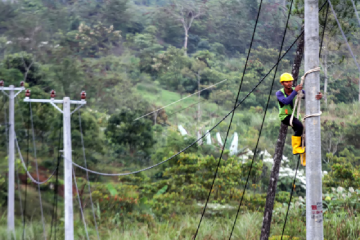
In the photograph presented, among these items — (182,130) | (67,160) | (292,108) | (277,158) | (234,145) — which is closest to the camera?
(292,108)

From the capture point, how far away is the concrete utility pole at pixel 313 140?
3.67 m

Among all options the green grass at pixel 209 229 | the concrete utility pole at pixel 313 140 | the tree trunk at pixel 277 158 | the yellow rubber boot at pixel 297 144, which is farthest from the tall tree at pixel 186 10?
the concrete utility pole at pixel 313 140

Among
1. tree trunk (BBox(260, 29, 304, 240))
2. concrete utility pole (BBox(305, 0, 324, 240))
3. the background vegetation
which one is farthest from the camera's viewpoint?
the background vegetation

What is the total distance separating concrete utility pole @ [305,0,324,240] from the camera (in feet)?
12.0

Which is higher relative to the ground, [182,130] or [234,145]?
[182,130]

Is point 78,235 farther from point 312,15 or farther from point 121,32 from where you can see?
point 121,32

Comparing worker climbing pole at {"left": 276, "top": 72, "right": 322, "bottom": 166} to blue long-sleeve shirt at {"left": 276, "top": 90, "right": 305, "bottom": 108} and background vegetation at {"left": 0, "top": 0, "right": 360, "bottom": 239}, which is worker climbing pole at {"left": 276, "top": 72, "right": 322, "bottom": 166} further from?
background vegetation at {"left": 0, "top": 0, "right": 360, "bottom": 239}

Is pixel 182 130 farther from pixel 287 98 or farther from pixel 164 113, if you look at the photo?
pixel 287 98

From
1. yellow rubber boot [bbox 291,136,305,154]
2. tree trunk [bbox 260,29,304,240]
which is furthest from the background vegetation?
yellow rubber boot [bbox 291,136,305,154]

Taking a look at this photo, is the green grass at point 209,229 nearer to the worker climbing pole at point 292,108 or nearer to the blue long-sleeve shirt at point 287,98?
the worker climbing pole at point 292,108

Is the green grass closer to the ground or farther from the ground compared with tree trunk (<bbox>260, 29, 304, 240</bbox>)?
closer to the ground

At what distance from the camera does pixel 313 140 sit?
3.69 m

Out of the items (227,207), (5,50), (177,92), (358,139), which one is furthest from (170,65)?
(227,207)

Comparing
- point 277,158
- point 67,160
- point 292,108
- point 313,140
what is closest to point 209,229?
point 277,158
